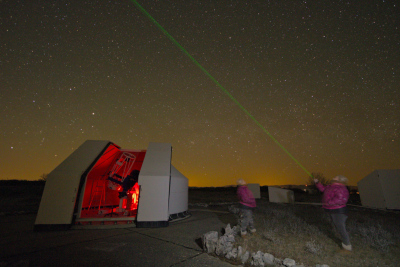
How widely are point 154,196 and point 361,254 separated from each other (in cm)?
640

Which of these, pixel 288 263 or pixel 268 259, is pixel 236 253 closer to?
pixel 268 259

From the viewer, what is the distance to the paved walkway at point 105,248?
159 inches

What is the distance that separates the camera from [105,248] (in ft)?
16.0

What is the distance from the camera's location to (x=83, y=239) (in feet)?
18.6

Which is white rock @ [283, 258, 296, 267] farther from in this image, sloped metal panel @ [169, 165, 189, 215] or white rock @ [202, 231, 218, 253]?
sloped metal panel @ [169, 165, 189, 215]

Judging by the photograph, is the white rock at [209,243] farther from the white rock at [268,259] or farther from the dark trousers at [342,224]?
the dark trousers at [342,224]

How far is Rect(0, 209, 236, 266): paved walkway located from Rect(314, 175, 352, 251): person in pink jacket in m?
2.97

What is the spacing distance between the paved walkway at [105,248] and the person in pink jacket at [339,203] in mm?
2966

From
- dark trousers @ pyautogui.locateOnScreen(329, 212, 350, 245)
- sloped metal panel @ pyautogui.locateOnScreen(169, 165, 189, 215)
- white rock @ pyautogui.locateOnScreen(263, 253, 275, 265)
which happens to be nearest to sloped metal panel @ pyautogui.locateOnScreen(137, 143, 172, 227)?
sloped metal panel @ pyautogui.locateOnScreen(169, 165, 189, 215)

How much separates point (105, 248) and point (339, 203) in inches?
236

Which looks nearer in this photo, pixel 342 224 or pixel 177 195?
pixel 342 224

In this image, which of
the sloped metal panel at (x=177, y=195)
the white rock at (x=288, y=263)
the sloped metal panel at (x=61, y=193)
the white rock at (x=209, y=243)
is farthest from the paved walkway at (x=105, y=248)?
the sloped metal panel at (x=177, y=195)

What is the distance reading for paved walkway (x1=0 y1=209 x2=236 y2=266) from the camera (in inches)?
159

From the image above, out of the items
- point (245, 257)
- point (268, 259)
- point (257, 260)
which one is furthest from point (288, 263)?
point (245, 257)
